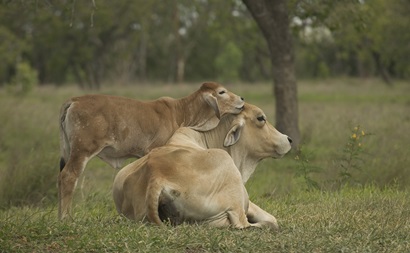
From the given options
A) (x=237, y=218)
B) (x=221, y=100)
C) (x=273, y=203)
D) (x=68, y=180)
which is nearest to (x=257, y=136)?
(x=221, y=100)

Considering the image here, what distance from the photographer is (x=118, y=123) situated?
310 inches

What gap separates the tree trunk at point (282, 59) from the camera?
12414 millimetres

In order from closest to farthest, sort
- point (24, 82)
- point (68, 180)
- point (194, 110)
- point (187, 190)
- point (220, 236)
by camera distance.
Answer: point (220, 236) < point (187, 190) < point (68, 180) < point (194, 110) < point (24, 82)

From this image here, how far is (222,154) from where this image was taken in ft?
19.7

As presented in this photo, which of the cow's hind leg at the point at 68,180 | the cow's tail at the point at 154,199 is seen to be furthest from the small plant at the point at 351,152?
the cow's tail at the point at 154,199

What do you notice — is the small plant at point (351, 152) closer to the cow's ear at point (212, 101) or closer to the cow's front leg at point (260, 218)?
the cow's ear at point (212, 101)

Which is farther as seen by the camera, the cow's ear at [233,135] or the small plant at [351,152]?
the small plant at [351,152]

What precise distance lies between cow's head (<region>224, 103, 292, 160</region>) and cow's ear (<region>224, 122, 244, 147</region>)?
0.06 metres

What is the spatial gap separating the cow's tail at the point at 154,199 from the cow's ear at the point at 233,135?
1.38 m

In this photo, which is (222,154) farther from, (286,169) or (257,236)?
(286,169)

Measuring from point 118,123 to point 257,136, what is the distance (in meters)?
1.49

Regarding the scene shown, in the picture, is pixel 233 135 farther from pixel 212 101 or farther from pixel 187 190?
pixel 187 190

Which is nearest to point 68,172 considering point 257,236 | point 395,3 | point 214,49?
point 257,236

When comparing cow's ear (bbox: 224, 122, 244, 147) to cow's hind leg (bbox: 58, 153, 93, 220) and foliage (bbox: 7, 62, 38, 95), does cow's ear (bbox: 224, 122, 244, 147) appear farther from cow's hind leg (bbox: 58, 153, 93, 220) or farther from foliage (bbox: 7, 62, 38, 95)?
foliage (bbox: 7, 62, 38, 95)
